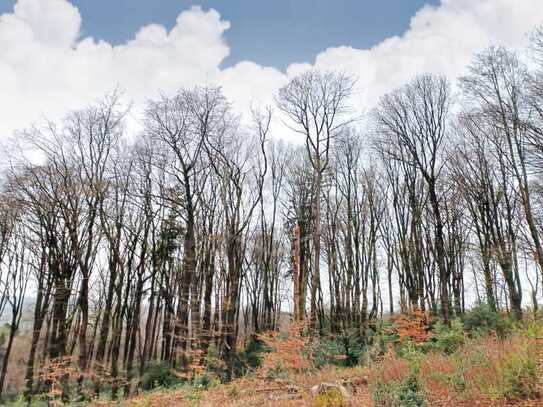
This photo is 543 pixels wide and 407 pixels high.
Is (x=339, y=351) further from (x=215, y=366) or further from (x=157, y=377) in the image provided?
(x=157, y=377)

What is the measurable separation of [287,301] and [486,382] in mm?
28714

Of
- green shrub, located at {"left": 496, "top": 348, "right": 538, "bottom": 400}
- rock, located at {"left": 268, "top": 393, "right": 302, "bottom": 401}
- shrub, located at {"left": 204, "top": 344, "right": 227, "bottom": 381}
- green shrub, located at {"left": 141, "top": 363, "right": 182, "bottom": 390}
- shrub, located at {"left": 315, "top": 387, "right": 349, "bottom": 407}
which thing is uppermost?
green shrub, located at {"left": 496, "top": 348, "right": 538, "bottom": 400}

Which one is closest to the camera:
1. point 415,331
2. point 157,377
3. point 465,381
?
point 465,381

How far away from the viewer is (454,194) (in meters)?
21.6

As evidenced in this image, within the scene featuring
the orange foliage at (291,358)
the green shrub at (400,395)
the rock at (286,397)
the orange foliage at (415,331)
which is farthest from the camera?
the orange foliage at (415,331)

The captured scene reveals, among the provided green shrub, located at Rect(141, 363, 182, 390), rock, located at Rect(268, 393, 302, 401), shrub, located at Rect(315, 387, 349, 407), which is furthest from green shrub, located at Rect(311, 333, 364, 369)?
shrub, located at Rect(315, 387, 349, 407)

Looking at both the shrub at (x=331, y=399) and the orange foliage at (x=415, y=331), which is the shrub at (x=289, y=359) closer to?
the orange foliage at (x=415, y=331)

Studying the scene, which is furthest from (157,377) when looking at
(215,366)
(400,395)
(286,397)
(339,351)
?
(400,395)

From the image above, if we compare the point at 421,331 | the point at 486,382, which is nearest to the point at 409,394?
the point at 486,382

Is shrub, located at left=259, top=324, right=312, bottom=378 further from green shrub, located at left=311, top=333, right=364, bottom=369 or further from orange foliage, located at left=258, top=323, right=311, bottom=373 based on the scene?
green shrub, located at left=311, top=333, right=364, bottom=369

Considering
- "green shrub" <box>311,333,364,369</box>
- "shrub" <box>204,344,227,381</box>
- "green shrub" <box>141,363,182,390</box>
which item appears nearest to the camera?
"shrub" <box>204,344,227,381</box>

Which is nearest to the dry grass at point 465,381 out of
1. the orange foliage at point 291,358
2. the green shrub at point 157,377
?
the orange foliage at point 291,358

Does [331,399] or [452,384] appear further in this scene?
[452,384]

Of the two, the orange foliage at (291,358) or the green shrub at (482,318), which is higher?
the green shrub at (482,318)
